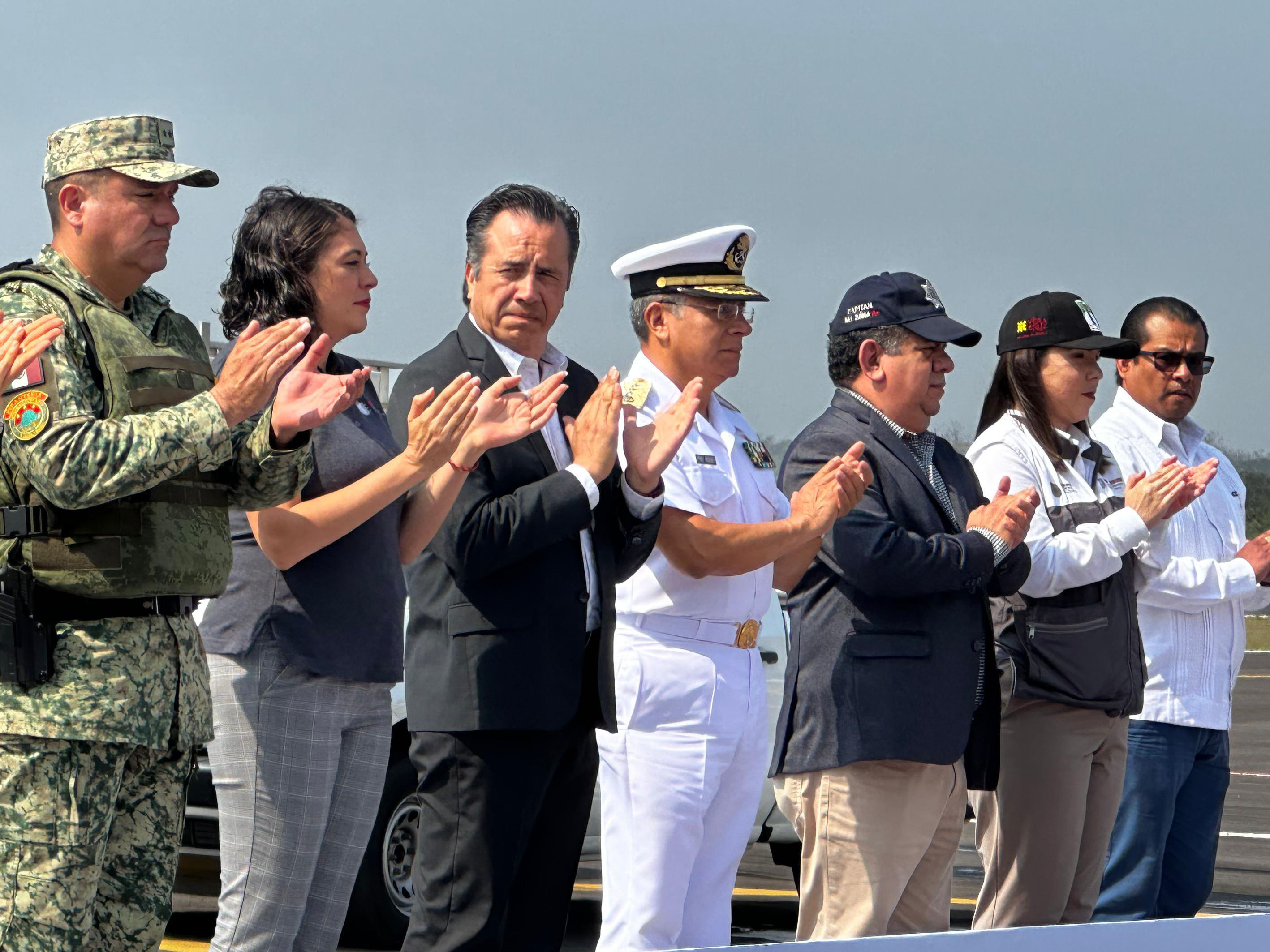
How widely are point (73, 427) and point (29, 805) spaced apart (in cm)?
58

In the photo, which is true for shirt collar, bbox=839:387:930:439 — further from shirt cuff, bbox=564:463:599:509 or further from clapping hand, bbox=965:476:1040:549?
shirt cuff, bbox=564:463:599:509

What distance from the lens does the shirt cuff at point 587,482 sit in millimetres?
3109

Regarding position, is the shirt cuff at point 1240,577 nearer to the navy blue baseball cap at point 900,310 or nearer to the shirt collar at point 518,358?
the navy blue baseball cap at point 900,310

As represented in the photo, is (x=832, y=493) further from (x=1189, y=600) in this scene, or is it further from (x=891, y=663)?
(x=1189, y=600)

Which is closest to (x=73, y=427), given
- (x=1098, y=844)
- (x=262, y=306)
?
(x=262, y=306)

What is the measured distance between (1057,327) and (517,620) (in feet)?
6.39

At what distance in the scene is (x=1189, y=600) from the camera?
445 cm

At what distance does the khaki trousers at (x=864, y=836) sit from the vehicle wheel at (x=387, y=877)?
58.3 inches

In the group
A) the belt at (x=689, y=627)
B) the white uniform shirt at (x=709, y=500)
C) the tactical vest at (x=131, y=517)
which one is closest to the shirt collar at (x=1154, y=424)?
the white uniform shirt at (x=709, y=500)

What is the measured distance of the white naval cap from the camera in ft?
12.0

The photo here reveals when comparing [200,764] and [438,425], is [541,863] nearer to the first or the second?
[438,425]

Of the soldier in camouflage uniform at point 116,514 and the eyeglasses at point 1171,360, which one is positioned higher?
the eyeglasses at point 1171,360

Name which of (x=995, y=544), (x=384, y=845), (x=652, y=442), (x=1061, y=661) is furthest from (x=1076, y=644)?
(x=384, y=845)

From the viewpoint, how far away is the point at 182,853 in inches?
199
